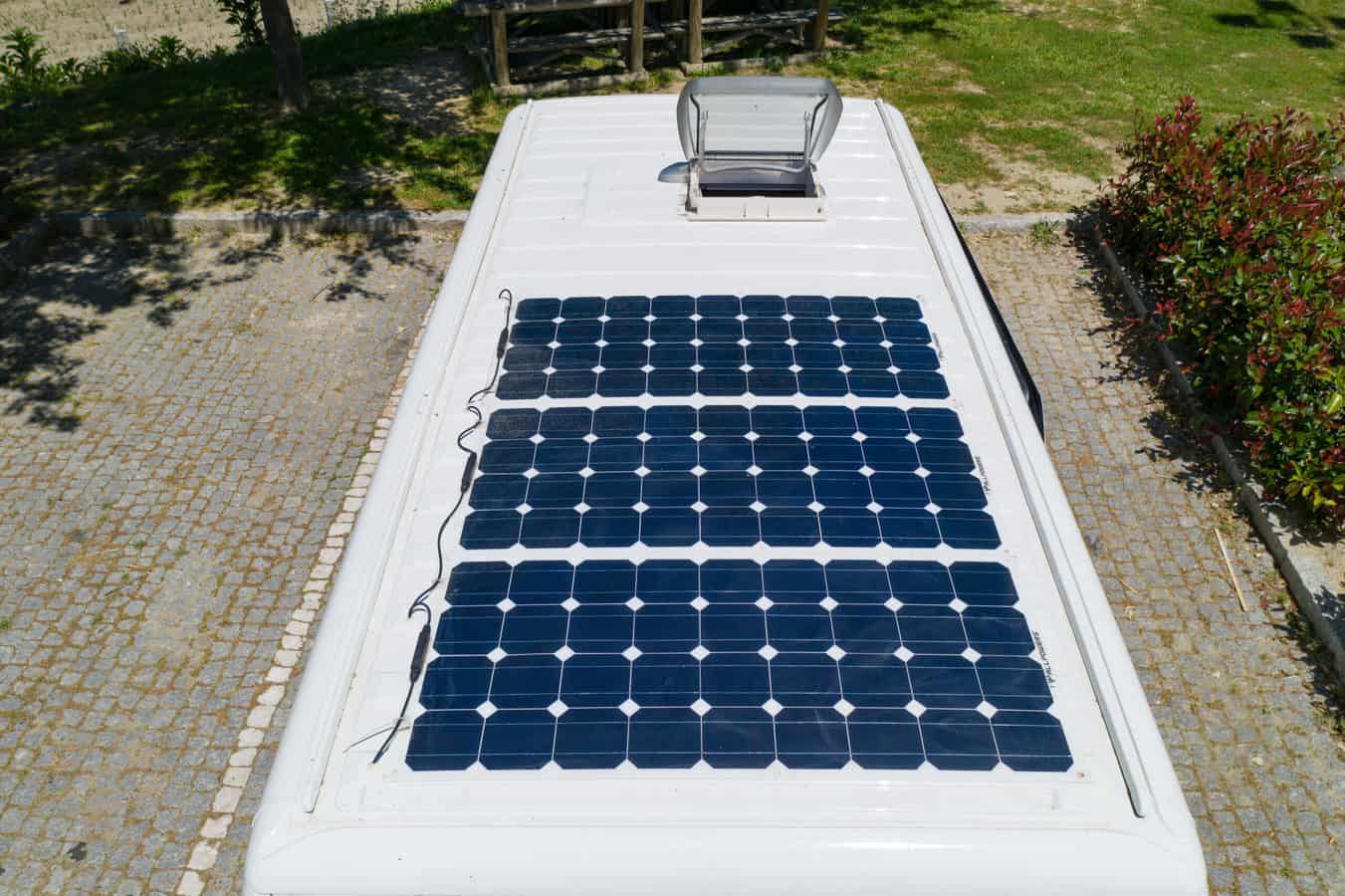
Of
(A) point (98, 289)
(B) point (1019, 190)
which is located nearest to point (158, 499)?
(A) point (98, 289)

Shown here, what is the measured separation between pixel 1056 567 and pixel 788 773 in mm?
1803

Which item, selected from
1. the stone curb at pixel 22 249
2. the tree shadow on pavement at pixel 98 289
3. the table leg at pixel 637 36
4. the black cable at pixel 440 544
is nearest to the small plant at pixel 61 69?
the stone curb at pixel 22 249

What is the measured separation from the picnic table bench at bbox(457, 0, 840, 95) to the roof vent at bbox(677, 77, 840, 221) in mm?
8588

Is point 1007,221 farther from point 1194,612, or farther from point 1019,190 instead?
point 1194,612

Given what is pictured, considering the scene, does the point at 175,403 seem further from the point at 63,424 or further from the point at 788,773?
the point at 788,773

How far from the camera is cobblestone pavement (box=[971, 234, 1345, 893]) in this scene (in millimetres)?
6395

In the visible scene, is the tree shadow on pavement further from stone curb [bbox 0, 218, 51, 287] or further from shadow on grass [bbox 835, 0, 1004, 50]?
shadow on grass [bbox 835, 0, 1004, 50]

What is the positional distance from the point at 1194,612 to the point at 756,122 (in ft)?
17.4

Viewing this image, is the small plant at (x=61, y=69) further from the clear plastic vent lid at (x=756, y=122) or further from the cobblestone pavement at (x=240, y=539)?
the clear plastic vent lid at (x=756, y=122)

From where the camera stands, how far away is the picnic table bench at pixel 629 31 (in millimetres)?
15047

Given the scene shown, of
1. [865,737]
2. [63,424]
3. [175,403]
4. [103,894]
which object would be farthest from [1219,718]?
[63,424]

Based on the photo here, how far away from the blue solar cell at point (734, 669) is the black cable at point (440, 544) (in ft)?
0.24

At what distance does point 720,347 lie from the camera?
20.0ft

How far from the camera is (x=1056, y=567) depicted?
→ 4.77 metres
